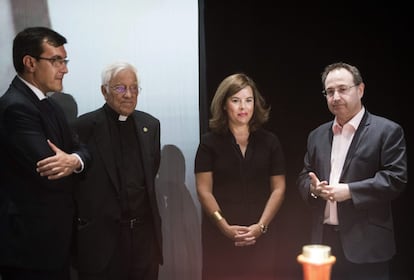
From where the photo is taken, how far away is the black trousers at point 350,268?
9.58ft

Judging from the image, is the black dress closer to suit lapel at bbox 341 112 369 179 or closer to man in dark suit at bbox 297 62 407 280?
man in dark suit at bbox 297 62 407 280

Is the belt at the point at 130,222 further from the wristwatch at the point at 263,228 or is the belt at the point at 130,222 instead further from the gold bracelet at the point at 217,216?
the wristwatch at the point at 263,228

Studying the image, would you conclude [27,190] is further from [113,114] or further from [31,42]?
[31,42]

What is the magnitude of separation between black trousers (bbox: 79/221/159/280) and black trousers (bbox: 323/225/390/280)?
1114mm

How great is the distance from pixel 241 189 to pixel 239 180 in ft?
0.21

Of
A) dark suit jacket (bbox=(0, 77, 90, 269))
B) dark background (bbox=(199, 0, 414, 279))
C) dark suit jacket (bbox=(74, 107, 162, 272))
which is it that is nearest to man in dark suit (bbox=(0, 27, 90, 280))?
dark suit jacket (bbox=(0, 77, 90, 269))

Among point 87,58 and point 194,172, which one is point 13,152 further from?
point 194,172

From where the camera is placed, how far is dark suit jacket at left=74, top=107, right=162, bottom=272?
295 cm

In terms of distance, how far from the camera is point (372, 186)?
114 inches

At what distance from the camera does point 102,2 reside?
3277mm

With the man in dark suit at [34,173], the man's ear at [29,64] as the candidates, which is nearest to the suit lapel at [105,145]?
the man in dark suit at [34,173]

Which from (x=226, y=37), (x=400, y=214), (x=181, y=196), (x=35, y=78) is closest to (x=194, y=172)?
(x=181, y=196)

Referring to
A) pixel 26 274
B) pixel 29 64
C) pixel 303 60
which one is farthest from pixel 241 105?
pixel 26 274

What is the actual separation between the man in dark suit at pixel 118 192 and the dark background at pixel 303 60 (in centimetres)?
74
